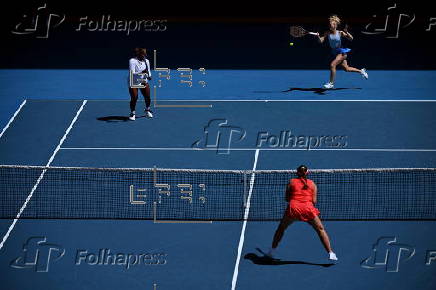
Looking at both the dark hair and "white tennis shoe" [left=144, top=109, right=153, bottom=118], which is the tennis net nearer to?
the dark hair

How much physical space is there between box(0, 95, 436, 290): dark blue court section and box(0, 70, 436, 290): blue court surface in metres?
0.04

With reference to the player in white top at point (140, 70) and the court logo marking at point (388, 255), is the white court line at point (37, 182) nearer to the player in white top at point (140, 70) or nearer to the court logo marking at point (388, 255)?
the player in white top at point (140, 70)

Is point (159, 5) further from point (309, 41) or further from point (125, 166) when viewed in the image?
point (125, 166)

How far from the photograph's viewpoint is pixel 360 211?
22172mm

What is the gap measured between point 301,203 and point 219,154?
6.97 meters

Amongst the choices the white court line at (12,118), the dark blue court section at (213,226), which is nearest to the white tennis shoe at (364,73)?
the dark blue court section at (213,226)

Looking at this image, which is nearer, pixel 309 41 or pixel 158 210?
pixel 158 210

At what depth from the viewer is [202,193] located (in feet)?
75.3

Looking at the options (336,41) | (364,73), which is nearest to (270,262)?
(336,41)

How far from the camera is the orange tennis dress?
19.0 m

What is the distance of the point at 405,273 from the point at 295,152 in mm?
7137

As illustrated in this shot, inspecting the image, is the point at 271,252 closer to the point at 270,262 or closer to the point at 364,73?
the point at 270,262

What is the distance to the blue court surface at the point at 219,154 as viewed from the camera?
19406 millimetres

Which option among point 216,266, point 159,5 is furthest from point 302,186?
point 159,5
